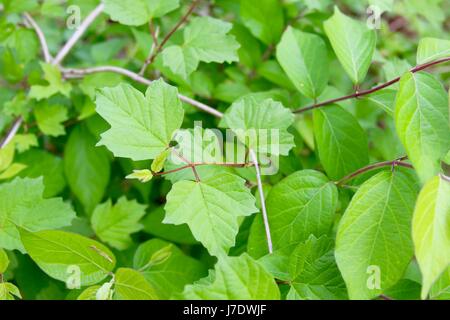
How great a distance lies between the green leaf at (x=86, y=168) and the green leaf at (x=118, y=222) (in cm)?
13

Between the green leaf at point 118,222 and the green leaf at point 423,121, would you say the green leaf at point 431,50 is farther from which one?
the green leaf at point 118,222

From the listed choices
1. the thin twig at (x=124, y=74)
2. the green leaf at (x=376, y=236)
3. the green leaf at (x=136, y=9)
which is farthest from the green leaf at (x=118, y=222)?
the green leaf at (x=376, y=236)

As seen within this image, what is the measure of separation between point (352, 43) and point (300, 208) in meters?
0.34

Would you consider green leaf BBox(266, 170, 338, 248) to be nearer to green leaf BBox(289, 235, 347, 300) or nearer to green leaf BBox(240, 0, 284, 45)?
green leaf BBox(289, 235, 347, 300)

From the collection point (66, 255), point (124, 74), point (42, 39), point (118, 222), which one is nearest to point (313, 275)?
point (66, 255)

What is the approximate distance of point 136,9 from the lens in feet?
3.44

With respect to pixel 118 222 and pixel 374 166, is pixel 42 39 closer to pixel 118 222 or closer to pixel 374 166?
pixel 118 222

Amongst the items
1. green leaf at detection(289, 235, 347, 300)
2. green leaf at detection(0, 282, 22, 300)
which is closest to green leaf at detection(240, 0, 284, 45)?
green leaf at detection(289, 235, 347, 300)

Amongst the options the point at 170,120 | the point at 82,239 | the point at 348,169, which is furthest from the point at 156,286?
the point at 348,169

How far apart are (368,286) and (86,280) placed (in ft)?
1.39

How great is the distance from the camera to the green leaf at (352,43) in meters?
0.93

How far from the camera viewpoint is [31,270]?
1.11m

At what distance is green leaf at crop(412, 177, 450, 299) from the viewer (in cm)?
63

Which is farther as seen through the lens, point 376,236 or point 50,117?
point 50,117
